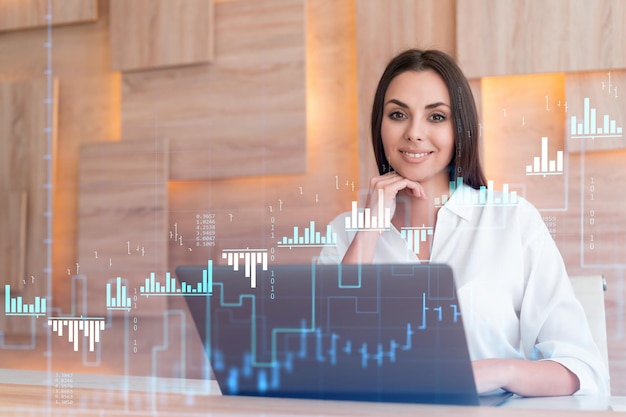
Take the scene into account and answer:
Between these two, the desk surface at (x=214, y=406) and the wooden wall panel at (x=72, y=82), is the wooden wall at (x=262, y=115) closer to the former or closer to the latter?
the wooden wall panel at (x=72, y=82)

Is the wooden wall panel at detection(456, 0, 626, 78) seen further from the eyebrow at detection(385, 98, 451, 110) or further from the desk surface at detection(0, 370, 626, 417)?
the desk surface at detection(0, 370, 626, 417)

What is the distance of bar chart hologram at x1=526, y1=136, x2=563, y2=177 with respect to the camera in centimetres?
123

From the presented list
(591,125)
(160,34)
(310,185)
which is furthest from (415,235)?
(160,34)

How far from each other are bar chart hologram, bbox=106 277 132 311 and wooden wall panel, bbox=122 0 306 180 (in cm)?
23

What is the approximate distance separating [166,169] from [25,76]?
364 millimetres

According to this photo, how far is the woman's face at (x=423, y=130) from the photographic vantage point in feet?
3.76

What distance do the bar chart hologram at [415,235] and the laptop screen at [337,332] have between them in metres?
0.33

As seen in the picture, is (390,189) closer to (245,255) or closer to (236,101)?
(245,255)

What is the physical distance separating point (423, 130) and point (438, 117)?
0.11 feet

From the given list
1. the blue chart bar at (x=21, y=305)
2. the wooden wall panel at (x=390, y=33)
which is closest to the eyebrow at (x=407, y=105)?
the wooden wall panel at (x=390, y=33)

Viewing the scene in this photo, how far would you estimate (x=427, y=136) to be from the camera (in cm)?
114

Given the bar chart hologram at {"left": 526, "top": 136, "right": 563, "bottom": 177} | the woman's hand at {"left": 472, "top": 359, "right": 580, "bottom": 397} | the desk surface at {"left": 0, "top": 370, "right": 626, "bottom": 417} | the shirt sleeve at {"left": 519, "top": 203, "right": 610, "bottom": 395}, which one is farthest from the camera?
the bar chart hologram at {"left": 526, "top": 136, "right": 563, "bottom": 177}

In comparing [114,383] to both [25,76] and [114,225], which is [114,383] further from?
[25,76]

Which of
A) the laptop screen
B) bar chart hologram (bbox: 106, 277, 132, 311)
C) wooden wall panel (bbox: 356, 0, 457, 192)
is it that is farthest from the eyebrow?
bar chart hologram (bbox: 106, 277, 132, 311)
